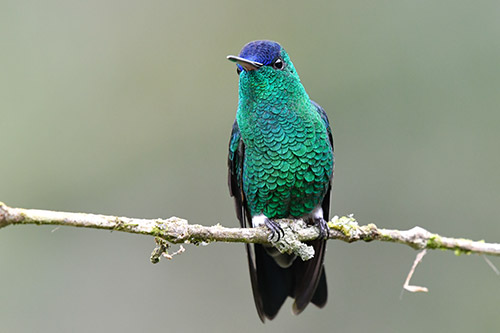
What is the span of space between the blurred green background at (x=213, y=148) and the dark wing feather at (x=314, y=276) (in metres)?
1.12

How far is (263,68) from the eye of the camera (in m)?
3.95

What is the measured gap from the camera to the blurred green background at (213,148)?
6.11m

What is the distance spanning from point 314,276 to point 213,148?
2.77m

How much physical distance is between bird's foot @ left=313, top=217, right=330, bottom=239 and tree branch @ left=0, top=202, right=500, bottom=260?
0.20 metres

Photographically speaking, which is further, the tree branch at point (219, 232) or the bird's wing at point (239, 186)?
the bird's wing at point (239, 186)

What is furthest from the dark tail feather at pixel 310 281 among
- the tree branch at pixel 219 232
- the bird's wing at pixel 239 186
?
the tree branch at pixel 219 232

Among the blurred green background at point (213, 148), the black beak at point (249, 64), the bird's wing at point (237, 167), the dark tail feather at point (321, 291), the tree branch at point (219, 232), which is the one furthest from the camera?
the blurred green background at point (213, 148)

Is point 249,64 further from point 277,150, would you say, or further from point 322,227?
point 322,227

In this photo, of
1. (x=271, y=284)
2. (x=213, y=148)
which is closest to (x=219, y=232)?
(x=271, y=284)

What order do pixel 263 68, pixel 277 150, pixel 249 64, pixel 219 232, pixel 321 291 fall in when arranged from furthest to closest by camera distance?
pixel 321 291 < pixel 277 150 < pixel 263 68 < pixel 249 64 < pixel 219 232

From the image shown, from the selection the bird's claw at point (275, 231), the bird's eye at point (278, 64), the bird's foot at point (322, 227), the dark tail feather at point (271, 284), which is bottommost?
the dark tail feather at point (271, 284)

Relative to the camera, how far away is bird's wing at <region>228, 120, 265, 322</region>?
455cm

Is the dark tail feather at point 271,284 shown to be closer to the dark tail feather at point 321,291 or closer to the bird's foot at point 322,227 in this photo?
the dark tail feather at point 321,291

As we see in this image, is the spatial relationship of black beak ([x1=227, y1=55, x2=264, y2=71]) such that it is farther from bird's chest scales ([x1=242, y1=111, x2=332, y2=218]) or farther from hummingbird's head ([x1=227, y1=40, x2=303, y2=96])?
bird's chest scales ([x1=242, y1=111, x2=332, y2=218])
